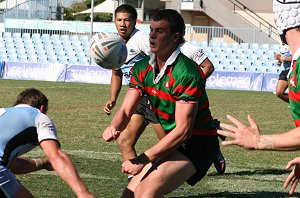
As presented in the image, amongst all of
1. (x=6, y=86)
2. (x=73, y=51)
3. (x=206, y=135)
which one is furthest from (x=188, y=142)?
(x=73, y=51)

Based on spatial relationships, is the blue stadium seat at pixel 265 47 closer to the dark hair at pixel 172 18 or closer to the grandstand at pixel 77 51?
the grandstand at pixel 77 51

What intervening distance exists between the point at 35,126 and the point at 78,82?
2614 cm

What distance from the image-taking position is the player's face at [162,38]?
6.32 metres

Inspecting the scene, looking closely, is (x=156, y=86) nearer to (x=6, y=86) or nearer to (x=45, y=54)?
(x=6, y=86)

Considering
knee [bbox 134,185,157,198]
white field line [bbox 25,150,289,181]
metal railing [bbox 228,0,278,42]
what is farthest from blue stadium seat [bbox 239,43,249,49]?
knee [bbox 134,185,157,198]

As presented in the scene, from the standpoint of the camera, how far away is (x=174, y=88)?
6.21m

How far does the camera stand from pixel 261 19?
41844 mm

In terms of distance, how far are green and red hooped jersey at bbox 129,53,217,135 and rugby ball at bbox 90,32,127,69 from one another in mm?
2177

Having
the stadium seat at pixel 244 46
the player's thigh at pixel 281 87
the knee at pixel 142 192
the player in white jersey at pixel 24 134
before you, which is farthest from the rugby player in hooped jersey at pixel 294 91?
the stadium seat at pixel 244 46

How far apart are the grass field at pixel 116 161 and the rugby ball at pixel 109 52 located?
1.42 m

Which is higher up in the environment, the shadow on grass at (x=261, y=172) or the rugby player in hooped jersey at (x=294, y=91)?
the rugby player in hooped jersey at (x=294, y=91)

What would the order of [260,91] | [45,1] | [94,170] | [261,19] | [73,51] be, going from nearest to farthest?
[94,170] < [260,91] < [73,51] < [261,19] < [45,1]

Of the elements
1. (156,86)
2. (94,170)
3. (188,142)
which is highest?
(156,86)

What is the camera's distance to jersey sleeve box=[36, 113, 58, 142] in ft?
18.0
